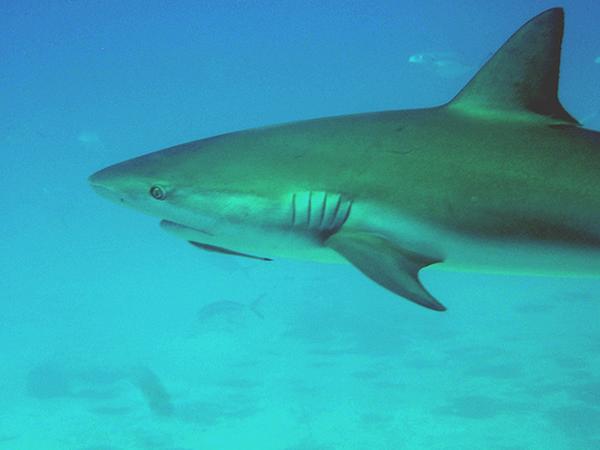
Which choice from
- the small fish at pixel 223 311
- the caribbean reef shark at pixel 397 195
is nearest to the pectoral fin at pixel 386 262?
the caribbean reef shark at pixel 397 195

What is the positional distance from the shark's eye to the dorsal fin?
1.39m

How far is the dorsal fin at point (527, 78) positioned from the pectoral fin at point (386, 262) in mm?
870

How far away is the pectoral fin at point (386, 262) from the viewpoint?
218cm

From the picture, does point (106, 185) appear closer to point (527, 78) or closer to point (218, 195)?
point (218, 195)

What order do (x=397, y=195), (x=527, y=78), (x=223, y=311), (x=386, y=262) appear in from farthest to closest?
1. (x=223, y=311)
2. (x=527, y=78)
3. (x=397, y=195)
4. (x=386, y=262)

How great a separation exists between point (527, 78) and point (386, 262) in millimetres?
1319

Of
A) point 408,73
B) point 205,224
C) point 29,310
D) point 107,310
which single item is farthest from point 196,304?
point 205,224

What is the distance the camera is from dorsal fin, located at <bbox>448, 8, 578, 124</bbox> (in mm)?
2871

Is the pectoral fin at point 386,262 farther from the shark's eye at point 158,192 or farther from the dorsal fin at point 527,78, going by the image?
the dorsal fin at point 527,78

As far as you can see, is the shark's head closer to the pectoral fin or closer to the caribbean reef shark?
the caribbean reef shark

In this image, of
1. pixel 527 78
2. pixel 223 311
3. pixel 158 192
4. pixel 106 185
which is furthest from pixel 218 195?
pixel 223 311

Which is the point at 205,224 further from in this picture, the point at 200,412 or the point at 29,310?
the point at 29,310

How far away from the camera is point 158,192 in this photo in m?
2.60

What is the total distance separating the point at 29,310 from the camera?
57.6 meters
